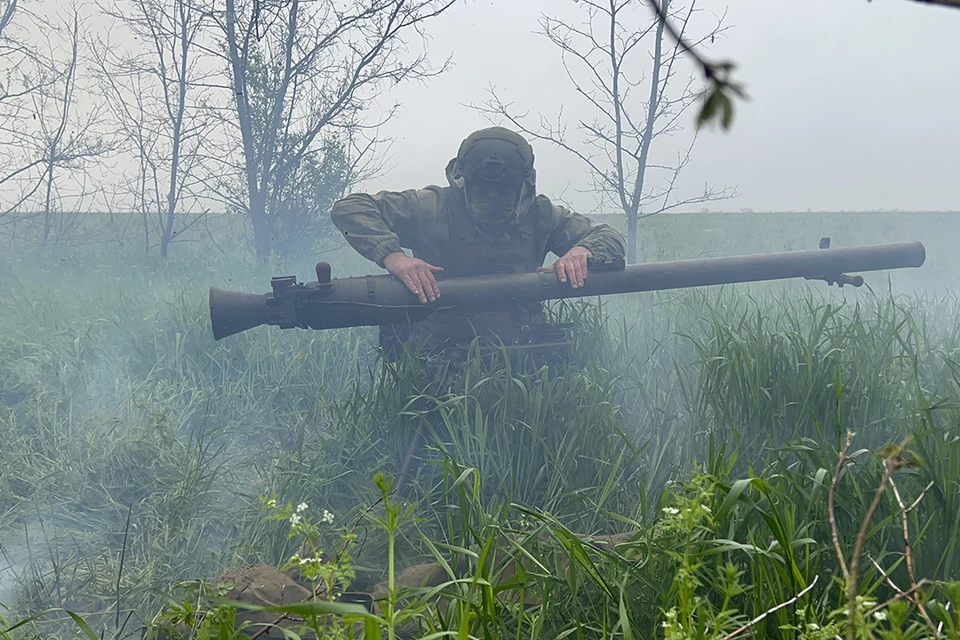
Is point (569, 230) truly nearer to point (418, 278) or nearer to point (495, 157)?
point (495, 157)

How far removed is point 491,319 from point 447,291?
0.89 feet

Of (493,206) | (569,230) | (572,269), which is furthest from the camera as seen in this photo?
(569,230)

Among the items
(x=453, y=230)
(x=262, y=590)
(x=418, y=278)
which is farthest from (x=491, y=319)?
(x=262, y=590)

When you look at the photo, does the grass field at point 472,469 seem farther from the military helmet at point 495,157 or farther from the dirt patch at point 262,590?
the military helmet at point 495,157

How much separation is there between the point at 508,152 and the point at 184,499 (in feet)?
5.92

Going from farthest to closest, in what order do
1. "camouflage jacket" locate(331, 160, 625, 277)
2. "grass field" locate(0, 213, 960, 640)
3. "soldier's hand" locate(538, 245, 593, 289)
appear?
1. "camouflage jacket" locate(331, 160, 625, 277)
2. "soldier's hand" locate(538, 245, 593, 289)
3. "grass field" locate(0, 213, 960, 640)

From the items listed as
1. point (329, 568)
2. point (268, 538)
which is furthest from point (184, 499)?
point (329, 568)

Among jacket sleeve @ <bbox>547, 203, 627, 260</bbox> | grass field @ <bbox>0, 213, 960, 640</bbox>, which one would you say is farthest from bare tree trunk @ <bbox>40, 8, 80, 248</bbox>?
jacket sleeve @ <bbox>547, 203, 627, 260</bbox>

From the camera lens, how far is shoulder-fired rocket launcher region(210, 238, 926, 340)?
8.61ft

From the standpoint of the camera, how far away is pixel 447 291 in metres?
2.74

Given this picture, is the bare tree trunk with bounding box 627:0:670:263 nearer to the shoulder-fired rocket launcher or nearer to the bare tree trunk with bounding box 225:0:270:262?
the shoulder-fired rocket launcher

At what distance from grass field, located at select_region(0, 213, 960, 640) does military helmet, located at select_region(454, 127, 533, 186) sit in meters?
0.73

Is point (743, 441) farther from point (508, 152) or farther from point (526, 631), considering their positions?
point (508, 152)

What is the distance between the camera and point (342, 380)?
3.46 meters
